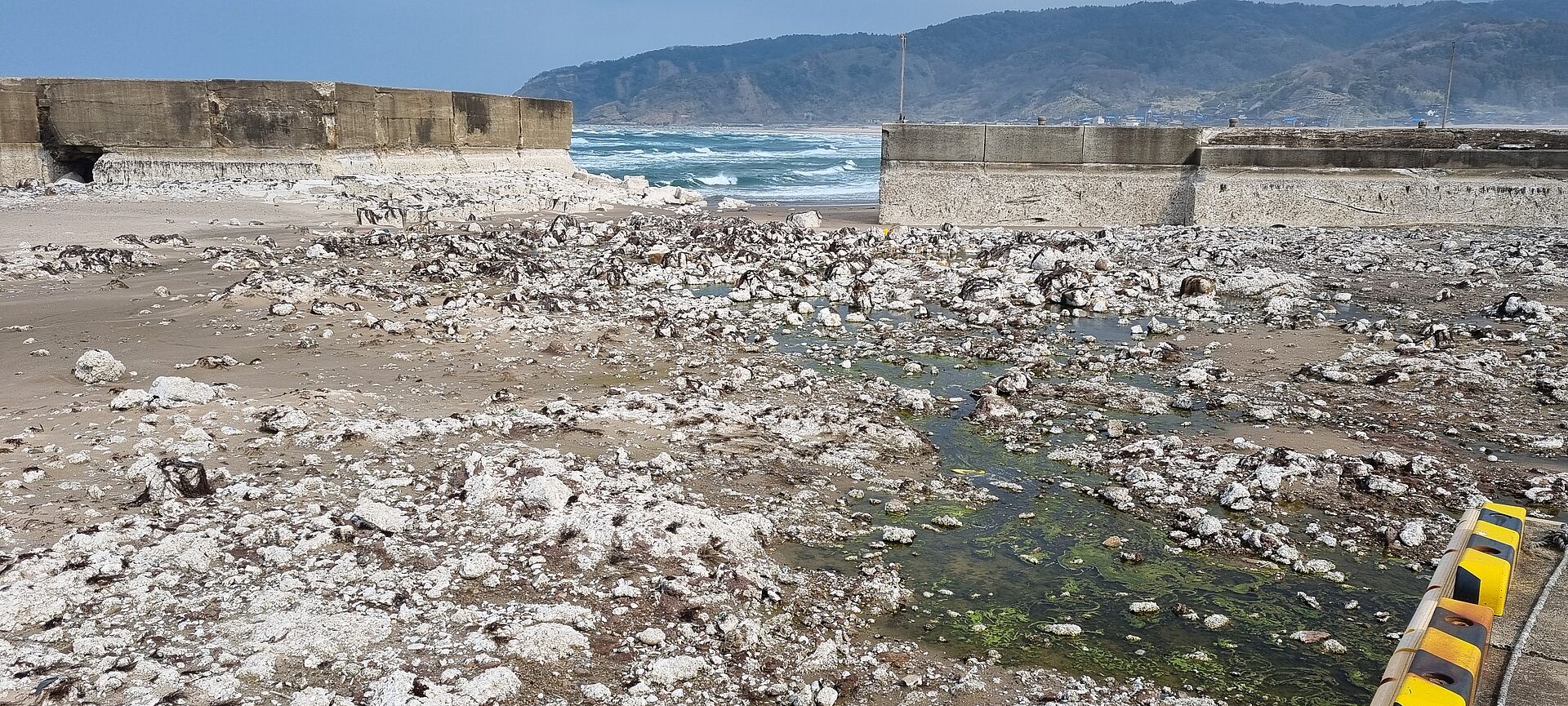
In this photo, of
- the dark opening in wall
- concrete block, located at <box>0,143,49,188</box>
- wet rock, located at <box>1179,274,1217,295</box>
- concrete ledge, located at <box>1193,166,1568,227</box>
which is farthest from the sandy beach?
concrete block, located at <box>0,143,49,188</box>

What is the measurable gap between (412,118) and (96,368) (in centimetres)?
1114

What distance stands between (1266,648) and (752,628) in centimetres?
163

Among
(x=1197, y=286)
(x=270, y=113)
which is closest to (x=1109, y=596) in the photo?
(x=1197, y=286)

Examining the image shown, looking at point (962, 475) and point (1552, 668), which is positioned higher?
point (1552, 668)

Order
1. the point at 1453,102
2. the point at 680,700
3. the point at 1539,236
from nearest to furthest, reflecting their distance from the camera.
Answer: the point at 680,700 → the point at 1539,236 → the point at 1453,102

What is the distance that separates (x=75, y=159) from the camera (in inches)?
566

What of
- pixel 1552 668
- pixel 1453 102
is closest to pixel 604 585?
pixel 1552 668

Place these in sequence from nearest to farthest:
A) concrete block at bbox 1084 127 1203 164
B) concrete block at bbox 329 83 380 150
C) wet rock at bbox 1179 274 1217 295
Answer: wet rock at bbox 1179 274 1217 295 < concrete block at bbox 1084 127 1203 164 < concrete block at bbox 329 83 380 150

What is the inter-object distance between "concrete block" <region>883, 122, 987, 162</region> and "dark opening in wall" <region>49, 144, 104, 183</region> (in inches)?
457

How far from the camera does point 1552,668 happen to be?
80.0 inches

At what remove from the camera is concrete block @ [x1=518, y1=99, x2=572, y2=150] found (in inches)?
703

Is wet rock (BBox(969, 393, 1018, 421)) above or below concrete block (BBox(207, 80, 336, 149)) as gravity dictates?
below

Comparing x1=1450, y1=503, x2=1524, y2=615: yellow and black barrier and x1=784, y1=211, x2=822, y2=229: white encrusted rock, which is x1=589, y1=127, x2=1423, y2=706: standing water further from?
x1=784, y1=211, x2=822, y2=229: white encrusted rock

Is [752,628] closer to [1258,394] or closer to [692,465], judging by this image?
[692,465]
